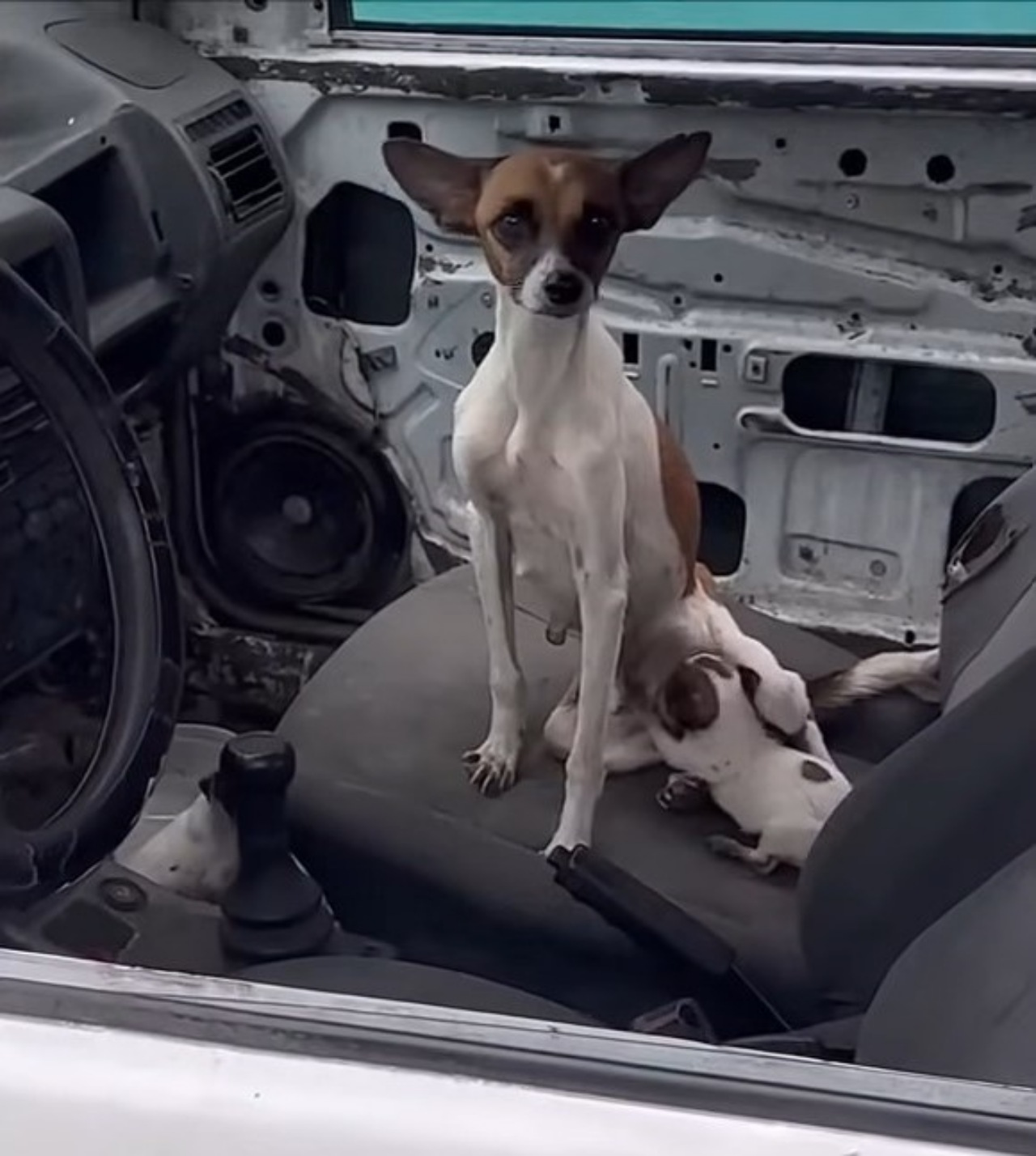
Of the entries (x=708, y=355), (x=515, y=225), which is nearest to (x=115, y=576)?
(x=515, y=225)

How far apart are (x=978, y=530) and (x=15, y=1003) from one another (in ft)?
3.47

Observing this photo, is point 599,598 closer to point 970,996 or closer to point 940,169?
point 940,169

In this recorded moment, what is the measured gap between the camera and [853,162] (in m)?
2.04

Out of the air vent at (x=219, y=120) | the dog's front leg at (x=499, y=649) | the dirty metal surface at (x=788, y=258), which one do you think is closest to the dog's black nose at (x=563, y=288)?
the dog's front leg at (x=499, y=649)

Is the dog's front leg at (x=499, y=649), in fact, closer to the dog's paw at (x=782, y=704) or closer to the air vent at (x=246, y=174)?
the dog's paw at (x=782, y=704)

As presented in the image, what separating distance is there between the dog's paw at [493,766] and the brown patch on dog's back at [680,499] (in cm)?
24

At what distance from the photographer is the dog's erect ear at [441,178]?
69.8 inches

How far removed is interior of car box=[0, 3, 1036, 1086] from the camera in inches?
47.9

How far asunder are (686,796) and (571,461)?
0.99 feet

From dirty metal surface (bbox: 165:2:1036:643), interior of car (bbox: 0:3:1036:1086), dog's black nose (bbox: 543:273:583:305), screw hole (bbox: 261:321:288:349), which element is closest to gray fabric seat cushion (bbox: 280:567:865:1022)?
interior of car (bbox: 0:3:1036:1086)

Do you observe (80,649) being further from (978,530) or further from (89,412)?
(978,530)

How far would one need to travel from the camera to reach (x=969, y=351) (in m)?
Answer: 2.05

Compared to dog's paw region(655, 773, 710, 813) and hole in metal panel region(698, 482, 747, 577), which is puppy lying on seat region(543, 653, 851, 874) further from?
hole in metal panel region(698, 482, 747, 577)

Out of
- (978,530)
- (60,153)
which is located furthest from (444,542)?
(978,530)
